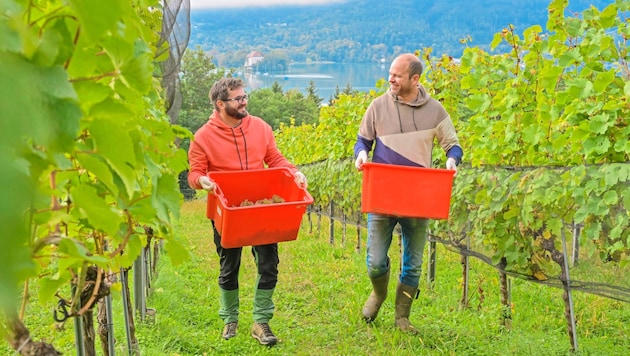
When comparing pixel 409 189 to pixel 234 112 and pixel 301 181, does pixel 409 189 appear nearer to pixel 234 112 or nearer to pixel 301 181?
pixel 301 181

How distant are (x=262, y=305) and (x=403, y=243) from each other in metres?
1.03

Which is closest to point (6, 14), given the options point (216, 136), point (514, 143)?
point (216, 136)

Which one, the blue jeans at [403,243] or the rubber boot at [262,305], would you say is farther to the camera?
A: the rubber boot at [262,305]

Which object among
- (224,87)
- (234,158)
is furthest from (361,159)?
(224,87)

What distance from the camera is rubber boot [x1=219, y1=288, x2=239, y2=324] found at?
13.5 feet

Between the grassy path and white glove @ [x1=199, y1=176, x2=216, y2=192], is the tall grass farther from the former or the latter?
white glove @ [x1=199, y1=176, x2=216, y2=192]

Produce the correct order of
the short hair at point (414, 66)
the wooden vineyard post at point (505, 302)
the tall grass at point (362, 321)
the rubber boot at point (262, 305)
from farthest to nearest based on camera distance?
the wooden vineyard post at point (505, 302) < the rubber boot at point (262, 305) < the tall grass at point (362, 321) < the short hair at point (414, 66)

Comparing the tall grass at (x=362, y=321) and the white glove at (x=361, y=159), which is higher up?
the white glove at (x=361, y=159)

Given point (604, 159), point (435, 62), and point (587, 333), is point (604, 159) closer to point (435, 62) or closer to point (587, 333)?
point (587, 333)

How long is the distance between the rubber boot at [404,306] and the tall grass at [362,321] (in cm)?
9

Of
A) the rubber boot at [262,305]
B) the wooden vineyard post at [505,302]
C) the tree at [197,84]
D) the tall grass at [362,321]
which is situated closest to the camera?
the tall grass at [362,321]

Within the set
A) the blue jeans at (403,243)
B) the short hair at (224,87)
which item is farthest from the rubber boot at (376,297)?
the short hair at (224,87)

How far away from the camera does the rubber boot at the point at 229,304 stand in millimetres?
4113

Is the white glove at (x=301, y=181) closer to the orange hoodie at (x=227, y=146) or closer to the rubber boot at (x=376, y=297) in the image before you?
the orange hoodie at (x=227, y=146)
